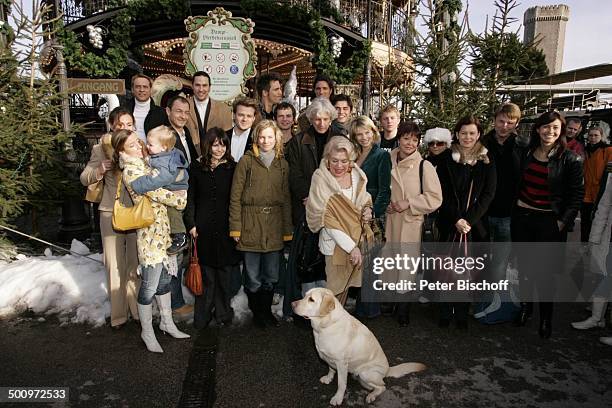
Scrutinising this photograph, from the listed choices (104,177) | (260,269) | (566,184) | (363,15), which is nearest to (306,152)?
(260,269)

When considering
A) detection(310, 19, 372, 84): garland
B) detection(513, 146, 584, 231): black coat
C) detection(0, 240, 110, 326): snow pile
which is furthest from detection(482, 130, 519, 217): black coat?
detection(310, 19, 372, 84): garland

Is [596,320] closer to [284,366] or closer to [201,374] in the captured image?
[284,366]

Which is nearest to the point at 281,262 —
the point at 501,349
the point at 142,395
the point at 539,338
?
the point at 142,395

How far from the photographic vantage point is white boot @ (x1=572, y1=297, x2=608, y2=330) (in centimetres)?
407

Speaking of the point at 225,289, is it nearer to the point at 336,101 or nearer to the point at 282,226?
the point at 282,226

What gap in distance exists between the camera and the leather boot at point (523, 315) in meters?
4.14

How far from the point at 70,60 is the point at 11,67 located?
21.9 feet

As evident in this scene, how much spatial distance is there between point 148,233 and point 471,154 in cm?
325

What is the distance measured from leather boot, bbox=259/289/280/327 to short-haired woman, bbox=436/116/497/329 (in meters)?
1.80

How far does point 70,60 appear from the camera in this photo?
430 inches

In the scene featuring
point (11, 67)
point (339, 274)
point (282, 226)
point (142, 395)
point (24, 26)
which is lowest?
point (142, 395)

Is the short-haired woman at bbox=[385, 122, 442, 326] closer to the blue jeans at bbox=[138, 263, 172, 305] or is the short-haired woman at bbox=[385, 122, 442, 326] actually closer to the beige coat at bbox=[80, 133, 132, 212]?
the blue jeans at bbox=[138, 263, 172, 305]

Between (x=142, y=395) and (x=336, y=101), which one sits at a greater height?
(x=336, y=101)

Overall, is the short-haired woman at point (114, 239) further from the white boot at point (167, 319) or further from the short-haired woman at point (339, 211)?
the short-haired woman at point (339, 211)
